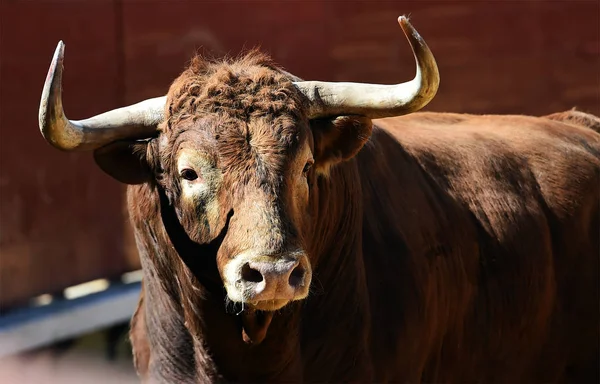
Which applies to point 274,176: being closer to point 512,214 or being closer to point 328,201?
point 328,201

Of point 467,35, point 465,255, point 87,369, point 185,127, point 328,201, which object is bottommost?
point 87,369

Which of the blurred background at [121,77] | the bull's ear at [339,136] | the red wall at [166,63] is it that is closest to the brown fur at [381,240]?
the bull's ear at [339,136]

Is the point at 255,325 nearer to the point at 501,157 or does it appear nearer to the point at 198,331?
A: the point at 198,331

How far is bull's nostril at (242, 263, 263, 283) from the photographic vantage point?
306cm

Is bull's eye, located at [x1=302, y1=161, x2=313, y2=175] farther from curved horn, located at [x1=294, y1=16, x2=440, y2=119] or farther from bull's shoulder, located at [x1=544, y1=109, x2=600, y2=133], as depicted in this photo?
bull's shoulder, located at [x1=544, y1=109, x2=600, y2=133]

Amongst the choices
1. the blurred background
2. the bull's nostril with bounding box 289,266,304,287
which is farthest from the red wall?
the bull's nostril with bounding box 289,266,304,287

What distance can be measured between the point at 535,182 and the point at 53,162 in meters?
3.11

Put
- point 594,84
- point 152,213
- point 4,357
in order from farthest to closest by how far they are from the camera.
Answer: point 594,84, point 4,357, point 152,213

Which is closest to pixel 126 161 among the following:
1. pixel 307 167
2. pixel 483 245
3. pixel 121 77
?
pixel 307 167

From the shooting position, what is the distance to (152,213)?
12.2ft

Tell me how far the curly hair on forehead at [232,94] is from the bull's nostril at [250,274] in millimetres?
623

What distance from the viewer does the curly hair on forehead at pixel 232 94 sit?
11.3 ft

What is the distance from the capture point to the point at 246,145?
3338 mm

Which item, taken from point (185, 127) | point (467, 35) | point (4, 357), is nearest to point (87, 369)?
point (4, 357)
